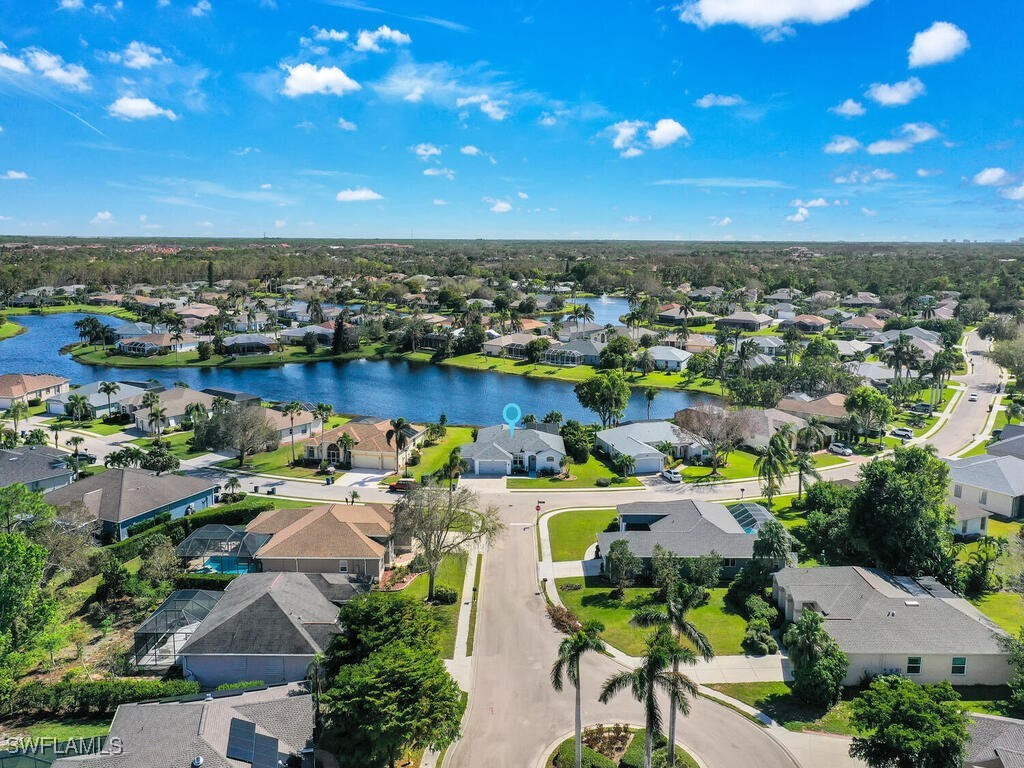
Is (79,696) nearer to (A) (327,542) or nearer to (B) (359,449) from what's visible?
(A) (327,542)

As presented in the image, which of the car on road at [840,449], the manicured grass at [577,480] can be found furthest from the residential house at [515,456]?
the car on road at [840,449]

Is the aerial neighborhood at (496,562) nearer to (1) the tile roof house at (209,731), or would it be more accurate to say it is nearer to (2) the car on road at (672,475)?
(1) the tile roof house at (209,731)

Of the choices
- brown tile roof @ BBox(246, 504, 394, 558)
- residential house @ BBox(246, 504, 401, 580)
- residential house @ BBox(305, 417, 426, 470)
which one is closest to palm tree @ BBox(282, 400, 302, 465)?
residential house @ BBox(305, 417, 426, 470)

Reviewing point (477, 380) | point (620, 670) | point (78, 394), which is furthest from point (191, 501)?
point (477, 380)

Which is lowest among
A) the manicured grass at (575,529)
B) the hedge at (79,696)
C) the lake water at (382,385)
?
the lake water at (382,385)

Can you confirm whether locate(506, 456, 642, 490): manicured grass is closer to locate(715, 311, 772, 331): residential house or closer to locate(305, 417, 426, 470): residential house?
locate(305, 417, 426, 470): residential house

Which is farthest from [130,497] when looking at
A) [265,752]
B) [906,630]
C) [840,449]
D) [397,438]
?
[840,449]
